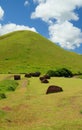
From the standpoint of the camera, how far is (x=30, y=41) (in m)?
170

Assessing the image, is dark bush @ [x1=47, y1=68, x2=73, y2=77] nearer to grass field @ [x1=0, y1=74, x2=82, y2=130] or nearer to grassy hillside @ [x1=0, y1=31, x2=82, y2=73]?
grassy hillside @ [x1=0, y1=31, x2=82, y2=73]

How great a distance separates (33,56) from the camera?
146375 millimetres

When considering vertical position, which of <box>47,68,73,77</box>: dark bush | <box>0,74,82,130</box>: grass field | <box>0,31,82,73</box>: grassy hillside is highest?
<box>0,31,82,73</box>: grassy hillside

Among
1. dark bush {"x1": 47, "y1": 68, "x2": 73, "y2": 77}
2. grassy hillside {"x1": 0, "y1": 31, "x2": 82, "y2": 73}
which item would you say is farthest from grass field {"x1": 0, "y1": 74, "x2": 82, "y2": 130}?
grassy hillside {"x1": 0, "y1": 31, "x2": 82, "y2": 73}

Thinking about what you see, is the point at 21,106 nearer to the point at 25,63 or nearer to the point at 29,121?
the point at 29,121

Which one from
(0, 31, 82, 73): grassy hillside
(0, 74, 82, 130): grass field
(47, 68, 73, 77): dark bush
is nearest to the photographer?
(0, 74, 82, 130): grass field

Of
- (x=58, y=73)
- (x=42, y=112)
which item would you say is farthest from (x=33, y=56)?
(x=42, y=112)

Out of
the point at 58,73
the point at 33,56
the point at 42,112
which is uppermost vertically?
the point at 33,56

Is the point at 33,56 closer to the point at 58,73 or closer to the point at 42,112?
the point at 58,73

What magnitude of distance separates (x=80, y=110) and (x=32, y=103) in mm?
5427

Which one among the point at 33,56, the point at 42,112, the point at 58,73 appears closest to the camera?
the point at 42,112

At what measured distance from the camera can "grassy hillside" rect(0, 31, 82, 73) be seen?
12975 cm

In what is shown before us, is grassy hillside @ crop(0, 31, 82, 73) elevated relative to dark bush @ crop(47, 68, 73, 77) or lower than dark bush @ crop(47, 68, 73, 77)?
elevated

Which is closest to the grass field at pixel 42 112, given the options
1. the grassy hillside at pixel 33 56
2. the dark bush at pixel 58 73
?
the dark bush at pixel 58 73
